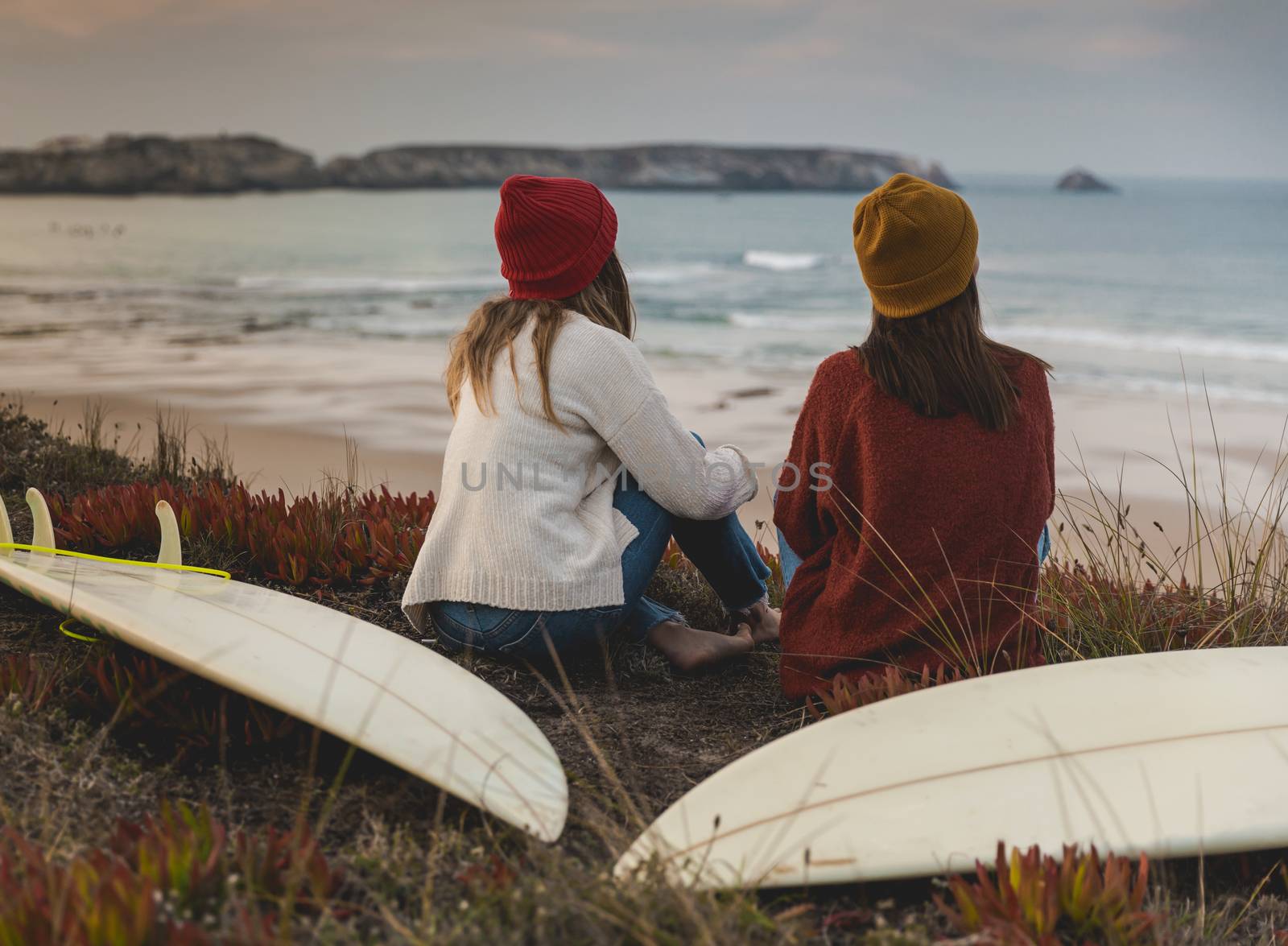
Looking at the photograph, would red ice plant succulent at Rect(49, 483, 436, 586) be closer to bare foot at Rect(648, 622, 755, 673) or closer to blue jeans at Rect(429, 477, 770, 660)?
blue jeans at Rect(429, 477, 770, 660)

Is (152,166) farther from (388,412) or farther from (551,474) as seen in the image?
(551,474)

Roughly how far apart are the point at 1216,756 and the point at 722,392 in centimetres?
1012

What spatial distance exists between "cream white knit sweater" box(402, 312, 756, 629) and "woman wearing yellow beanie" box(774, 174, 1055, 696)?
1.55 ft

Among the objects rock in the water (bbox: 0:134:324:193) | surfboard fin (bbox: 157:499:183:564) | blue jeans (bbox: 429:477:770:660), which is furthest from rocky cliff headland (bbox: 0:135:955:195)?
surfboard fin (bbox: 157:499:183:564)

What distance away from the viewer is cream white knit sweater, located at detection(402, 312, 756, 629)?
3.12 metres

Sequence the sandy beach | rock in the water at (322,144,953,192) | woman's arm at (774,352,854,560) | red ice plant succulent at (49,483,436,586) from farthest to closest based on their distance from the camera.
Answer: rock in the water at (322,144,953,192)
the sandy beach
red ice plant succulent at (49,483,436,586)
woman's arm at (774,352,854,560)

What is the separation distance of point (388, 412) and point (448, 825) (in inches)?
322

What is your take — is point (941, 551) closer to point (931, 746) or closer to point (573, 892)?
point (931, 746)

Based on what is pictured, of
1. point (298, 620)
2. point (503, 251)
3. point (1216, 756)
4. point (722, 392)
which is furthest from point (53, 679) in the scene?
point (722, 392)

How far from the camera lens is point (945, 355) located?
9.61 ft

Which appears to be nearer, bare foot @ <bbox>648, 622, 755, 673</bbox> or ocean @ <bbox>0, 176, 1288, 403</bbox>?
bare foot @ <bbox>648, 622, 755, 673</bbox>

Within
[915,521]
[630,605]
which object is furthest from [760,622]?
[915,521]

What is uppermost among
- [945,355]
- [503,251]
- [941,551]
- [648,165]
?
[648,165]

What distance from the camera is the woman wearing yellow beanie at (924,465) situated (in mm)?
2916
